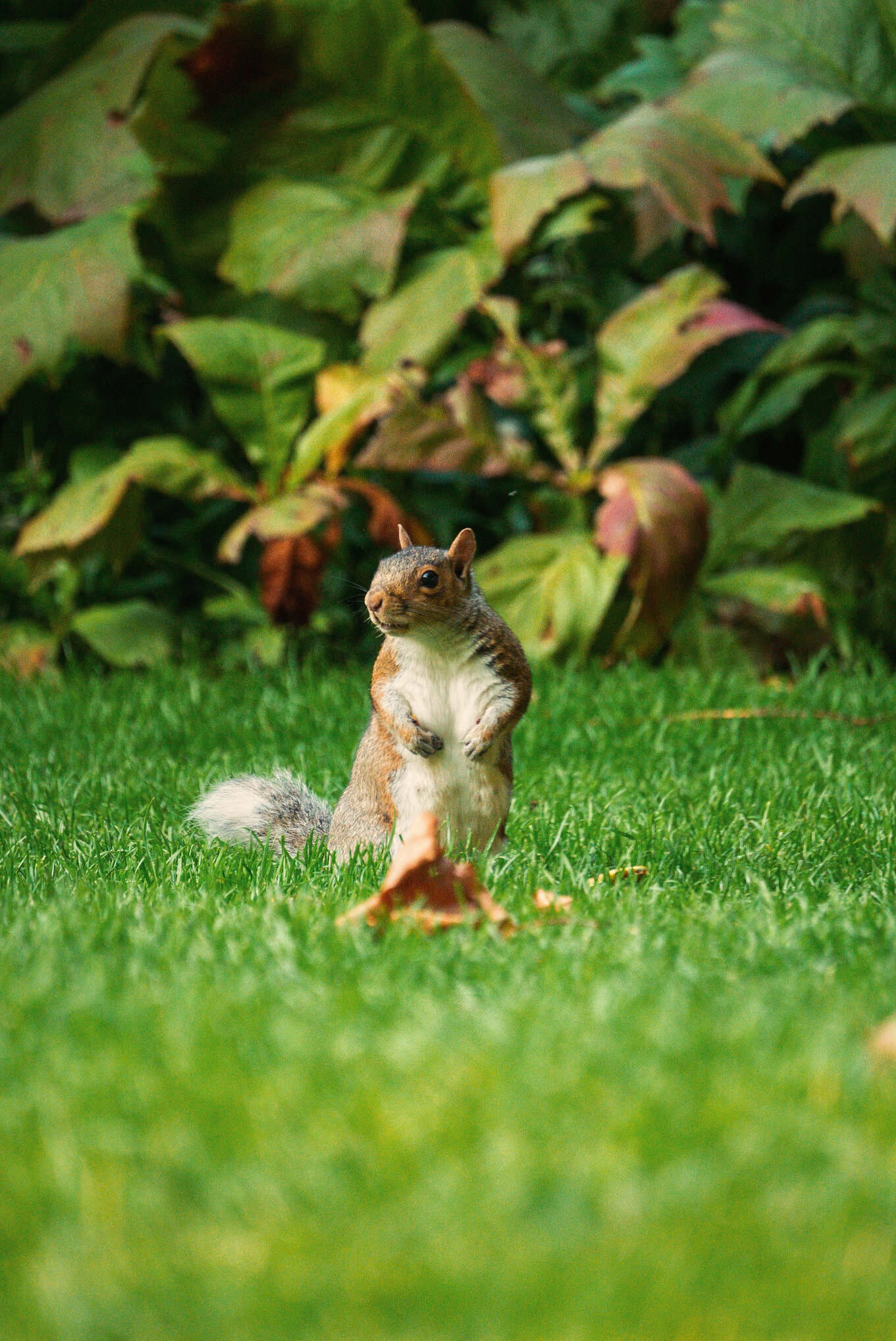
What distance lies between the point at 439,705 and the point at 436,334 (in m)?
2.63

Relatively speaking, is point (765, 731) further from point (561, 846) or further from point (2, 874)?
point (2, 874)

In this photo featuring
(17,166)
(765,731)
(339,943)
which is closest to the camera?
(339,943)

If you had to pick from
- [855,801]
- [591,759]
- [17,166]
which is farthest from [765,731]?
[17,166]

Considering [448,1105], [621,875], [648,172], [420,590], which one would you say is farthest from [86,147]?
[448,1105]

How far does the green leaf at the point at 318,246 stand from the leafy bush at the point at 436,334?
10mm

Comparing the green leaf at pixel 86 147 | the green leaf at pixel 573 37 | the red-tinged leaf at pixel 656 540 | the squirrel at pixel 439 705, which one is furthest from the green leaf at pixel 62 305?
the green leaf at pixel 573 37

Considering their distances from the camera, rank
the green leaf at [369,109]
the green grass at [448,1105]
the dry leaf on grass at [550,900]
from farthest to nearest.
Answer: the green leaf at [369,109] < the dry leaf on grass at [550,900] < the green grass at [448,1105]

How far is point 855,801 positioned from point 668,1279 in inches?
75.5

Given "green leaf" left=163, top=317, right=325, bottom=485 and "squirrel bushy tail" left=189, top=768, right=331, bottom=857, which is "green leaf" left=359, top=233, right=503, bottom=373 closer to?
"green leaf" left=163, top=317, right=325, bottom=485

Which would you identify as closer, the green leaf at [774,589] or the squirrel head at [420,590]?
the squirrel head at [420,590]

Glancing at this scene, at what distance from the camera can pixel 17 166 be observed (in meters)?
5.20

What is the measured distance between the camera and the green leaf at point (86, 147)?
201 inches

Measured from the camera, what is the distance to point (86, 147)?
16.9 ft

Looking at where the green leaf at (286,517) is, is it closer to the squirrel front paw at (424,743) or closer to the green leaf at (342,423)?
the green leaf at (342,423)
